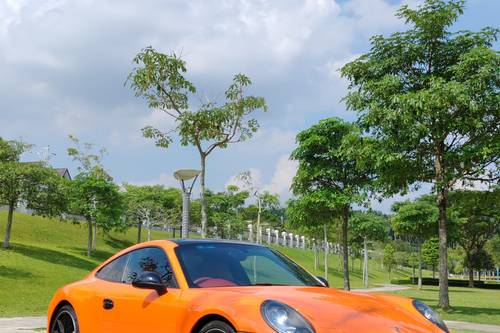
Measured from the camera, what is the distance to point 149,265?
5539mm

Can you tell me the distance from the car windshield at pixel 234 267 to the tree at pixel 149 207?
42436 mm

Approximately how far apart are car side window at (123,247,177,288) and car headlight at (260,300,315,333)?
117 centimetres

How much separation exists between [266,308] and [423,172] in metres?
16.8

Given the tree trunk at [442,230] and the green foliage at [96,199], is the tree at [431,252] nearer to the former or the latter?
the green foliage at [96,199]

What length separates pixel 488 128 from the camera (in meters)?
18.0

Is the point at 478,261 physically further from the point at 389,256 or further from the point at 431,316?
the point at 431,316

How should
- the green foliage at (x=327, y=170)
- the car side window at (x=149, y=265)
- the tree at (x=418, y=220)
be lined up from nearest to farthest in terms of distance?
the car side window at (x=149, y=265), the green foliage at (x=327, y=170), the tree at (x=418, y=220)

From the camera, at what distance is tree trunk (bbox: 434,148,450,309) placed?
1819cm

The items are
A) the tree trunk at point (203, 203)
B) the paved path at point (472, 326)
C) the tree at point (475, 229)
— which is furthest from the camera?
the tree at point (475, 229)

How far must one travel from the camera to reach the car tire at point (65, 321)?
19.9 feet

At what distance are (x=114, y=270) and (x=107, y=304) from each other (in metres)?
0.53

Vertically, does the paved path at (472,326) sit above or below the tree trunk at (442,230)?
below

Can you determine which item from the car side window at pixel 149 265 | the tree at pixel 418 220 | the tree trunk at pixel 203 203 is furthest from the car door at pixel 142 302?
the tree at pixel 418 220

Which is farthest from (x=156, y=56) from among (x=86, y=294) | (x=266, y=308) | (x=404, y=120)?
(x=266, y=308)
